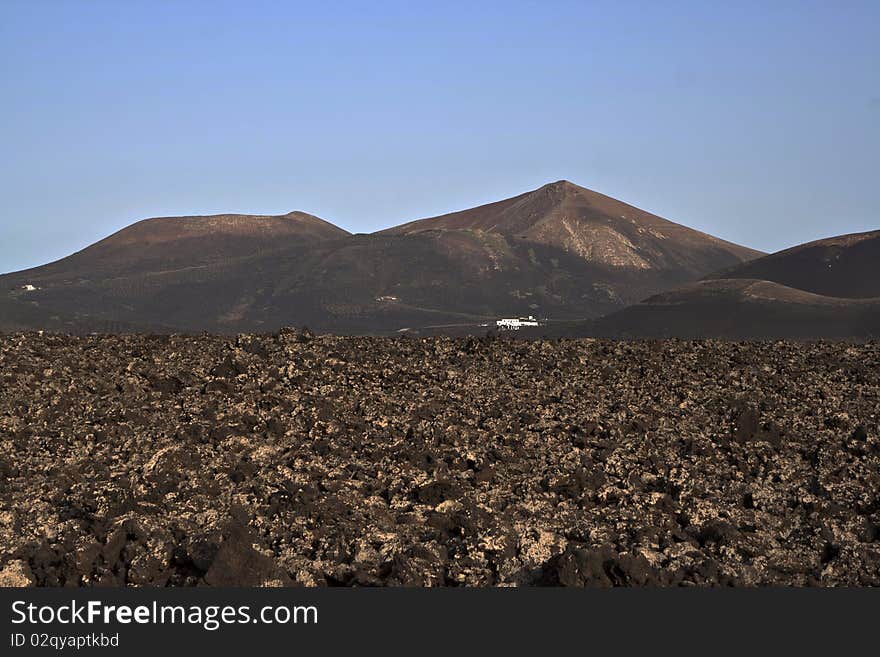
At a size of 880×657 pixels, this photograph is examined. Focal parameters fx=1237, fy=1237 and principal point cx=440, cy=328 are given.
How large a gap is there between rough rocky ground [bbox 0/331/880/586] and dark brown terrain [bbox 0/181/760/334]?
3866 inches

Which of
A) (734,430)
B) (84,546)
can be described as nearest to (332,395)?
(734,430)

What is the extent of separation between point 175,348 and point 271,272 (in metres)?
141

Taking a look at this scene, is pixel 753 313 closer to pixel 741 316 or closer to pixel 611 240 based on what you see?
pixel 741 316

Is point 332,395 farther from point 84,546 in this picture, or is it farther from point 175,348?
point 84,546

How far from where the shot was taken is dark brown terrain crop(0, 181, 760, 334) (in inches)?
5335

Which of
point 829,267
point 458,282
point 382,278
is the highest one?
point 382,278

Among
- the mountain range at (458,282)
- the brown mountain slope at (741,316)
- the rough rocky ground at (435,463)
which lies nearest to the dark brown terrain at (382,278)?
the mountain range at (458,282)

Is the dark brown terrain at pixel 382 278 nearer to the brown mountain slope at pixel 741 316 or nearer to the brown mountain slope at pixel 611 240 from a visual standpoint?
the brown mountain slope at pixel 611 240

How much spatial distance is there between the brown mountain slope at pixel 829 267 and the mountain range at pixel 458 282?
19cm

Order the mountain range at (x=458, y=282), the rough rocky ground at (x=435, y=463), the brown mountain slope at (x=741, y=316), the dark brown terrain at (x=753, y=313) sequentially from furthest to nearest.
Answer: the mountain range at (x=458, y=282), the dark brown terrain at (x=753, y=313), the brown mountain slope at (x=741, y=316), the rough rocky ground at (x=435, y=463)

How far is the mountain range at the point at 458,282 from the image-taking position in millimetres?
85250

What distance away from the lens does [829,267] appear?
115250 mm

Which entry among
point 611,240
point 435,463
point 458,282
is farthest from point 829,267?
point 435,463

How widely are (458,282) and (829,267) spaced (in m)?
50.0
